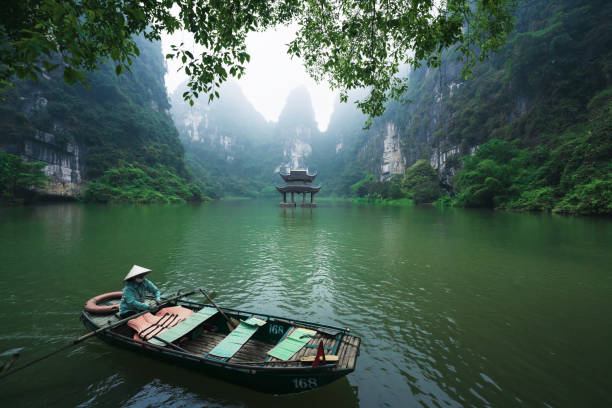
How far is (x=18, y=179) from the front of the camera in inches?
1356

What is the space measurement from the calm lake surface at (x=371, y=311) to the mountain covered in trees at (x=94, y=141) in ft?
125

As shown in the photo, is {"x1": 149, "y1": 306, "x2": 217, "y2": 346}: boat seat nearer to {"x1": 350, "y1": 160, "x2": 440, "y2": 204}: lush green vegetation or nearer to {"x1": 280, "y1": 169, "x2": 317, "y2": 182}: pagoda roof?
{"x1": 280, "y1": 169, "x2": 317, "y2": 182}: pagoda roof

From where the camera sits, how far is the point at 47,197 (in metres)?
39.2

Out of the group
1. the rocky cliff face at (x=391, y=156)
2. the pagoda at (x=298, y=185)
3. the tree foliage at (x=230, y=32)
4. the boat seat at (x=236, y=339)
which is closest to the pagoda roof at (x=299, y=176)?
the pagoda at (x=298, y=185)

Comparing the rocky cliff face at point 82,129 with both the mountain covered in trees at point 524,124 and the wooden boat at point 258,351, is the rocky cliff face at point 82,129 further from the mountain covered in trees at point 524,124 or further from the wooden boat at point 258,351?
the mountain covered in trees at point 524,124

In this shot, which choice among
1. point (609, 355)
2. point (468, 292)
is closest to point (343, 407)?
point (609, 355)

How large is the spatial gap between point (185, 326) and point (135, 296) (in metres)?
1.61

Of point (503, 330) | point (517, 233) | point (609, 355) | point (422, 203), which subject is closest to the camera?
point (609, 355)

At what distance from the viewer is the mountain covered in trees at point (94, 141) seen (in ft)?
143

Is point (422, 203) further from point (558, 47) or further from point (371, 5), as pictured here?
point (371, 5)

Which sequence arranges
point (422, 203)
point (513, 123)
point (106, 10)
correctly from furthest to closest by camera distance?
point (422, 203) → point (513, 123) → point (106, 10)

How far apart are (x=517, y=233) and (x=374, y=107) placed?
1566 centimetres

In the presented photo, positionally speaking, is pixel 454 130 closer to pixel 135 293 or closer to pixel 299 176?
pixel 299 176

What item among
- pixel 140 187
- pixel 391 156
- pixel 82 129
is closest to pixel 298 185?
pixel 140 187
